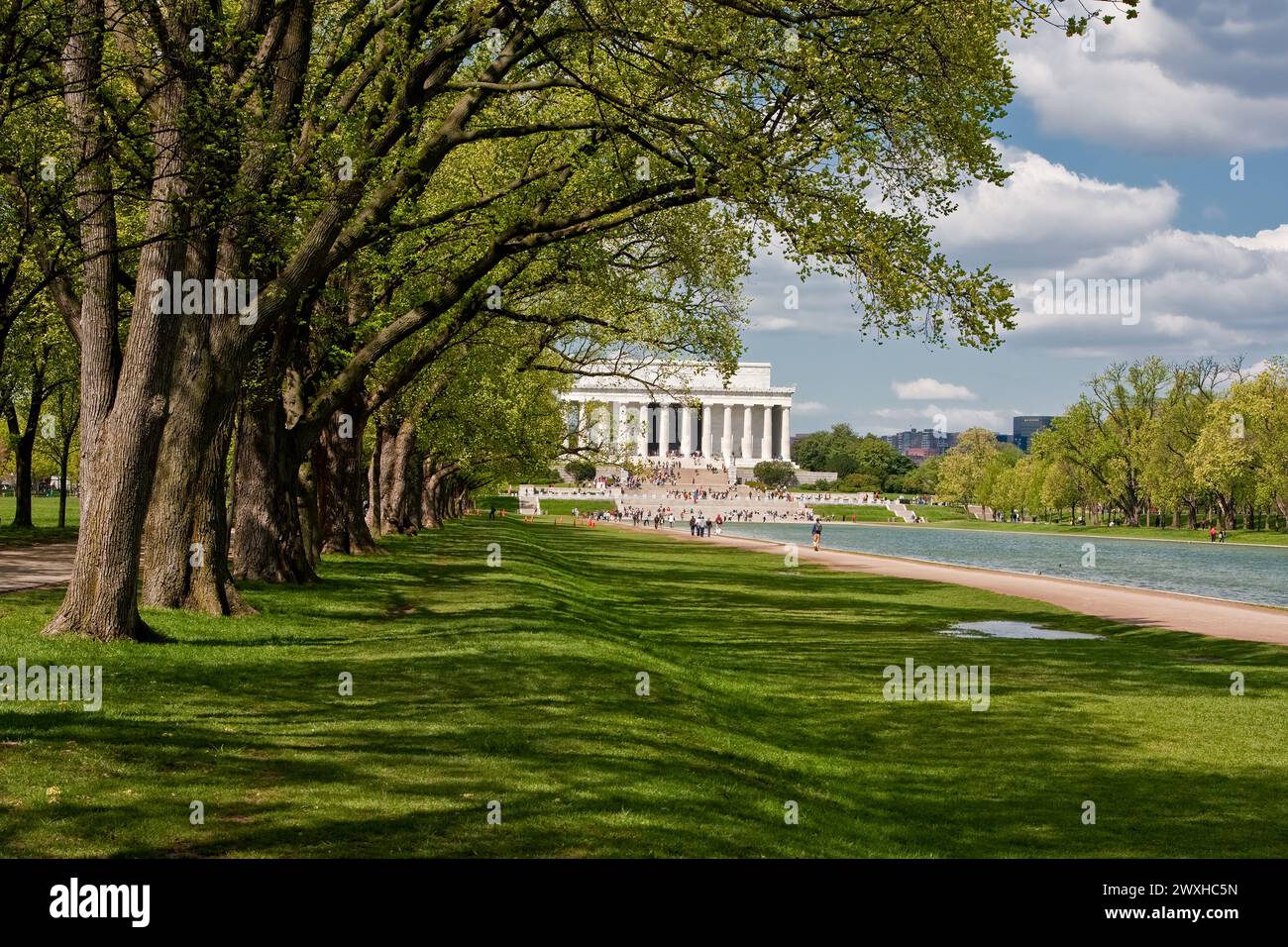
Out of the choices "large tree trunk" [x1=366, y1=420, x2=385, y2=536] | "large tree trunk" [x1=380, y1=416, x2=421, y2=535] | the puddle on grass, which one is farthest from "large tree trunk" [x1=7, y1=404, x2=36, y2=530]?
the puddle on grass

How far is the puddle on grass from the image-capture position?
29.7 m

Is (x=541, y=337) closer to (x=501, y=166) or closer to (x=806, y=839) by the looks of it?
(x=501, y=166)

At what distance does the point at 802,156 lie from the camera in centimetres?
1839

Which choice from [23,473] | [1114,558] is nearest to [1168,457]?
[1114,558]

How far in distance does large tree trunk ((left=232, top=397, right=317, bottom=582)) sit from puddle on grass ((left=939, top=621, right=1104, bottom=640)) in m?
14.9

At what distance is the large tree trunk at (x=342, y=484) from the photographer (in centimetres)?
3462

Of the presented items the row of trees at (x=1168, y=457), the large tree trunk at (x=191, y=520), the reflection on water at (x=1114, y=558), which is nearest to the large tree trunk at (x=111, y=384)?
the large tree trunk at (x=191, y=520)

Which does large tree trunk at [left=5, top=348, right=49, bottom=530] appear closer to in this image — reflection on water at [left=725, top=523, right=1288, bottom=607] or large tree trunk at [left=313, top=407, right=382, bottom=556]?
large tree trunk at [left=313, top=407, right=382, bottom=556]

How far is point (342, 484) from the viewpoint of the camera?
37469mm

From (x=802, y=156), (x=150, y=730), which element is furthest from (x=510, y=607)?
(x=150, y=730)

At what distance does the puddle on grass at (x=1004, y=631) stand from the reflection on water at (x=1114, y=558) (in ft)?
46.4

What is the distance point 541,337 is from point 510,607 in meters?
17.8

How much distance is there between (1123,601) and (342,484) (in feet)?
78.6

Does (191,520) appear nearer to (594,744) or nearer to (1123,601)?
(594,744)
